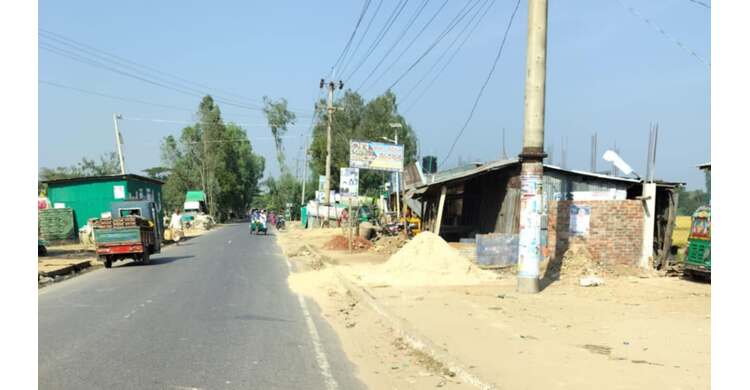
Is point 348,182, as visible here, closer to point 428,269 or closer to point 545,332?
point 428,269

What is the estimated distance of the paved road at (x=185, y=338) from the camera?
20.8 feet

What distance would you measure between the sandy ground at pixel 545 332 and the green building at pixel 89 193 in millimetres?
27601

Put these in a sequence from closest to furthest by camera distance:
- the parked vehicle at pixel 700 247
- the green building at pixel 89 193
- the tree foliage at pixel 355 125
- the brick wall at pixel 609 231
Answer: the parked vehicle at pixel 700 247 < the brick wall at pixel 609 231 < the green building at pixel 89 193 < the tree foliage at pixel 355 125

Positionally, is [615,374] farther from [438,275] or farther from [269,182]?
[269,182]

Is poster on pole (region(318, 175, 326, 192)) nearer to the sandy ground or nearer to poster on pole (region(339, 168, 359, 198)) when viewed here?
poster on pole (region(339, 168, 359, 198))

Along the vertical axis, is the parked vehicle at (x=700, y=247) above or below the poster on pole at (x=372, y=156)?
below

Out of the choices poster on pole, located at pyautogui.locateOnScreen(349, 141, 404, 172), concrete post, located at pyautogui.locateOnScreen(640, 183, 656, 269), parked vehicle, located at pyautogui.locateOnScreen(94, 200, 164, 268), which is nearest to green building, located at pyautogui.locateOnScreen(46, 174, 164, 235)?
poster on pole, located at pyautogui.locateOnScreen(349, 141, 404, 172)

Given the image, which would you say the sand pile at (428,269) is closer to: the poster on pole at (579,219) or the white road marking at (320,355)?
the poster on pole at (579,219)

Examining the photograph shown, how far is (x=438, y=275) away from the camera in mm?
14852

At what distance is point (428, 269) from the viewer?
15.1m

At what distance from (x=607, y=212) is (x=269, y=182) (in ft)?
383

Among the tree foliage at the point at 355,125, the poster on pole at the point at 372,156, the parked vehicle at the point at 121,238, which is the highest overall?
the tree foliage at the point at 355,125

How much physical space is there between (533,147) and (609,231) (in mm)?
4185

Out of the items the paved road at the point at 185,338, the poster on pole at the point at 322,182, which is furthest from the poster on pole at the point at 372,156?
the poster on pole at the point at 322,182
